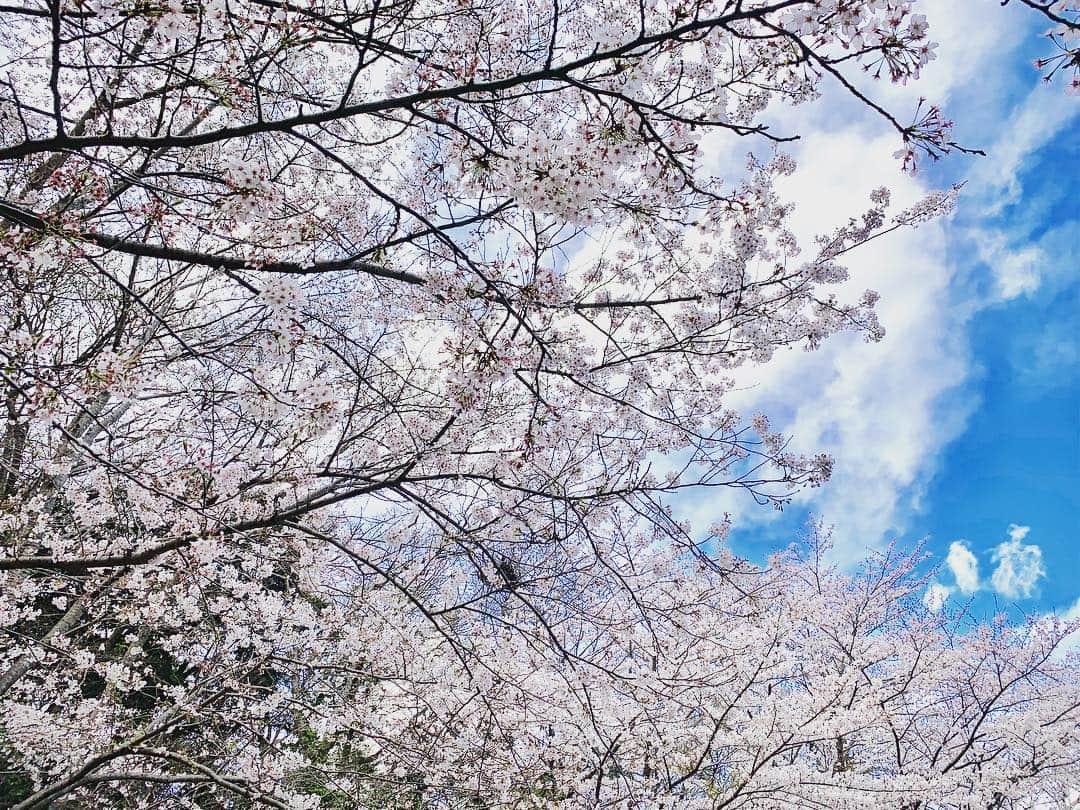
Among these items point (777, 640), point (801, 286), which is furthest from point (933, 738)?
point (801, 286)

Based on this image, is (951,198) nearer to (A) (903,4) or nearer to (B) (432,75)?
(A) (903,4)

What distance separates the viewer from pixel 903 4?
188cm

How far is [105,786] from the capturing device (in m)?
6.43

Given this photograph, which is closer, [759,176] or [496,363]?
[496,363]

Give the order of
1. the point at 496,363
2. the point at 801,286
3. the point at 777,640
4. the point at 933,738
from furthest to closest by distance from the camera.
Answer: the point at 933,738, the point at 777,640, the point at 801,286, the point at 496,363

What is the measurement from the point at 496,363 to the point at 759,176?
1559mm

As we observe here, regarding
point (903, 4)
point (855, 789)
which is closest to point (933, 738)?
point (855, 789)

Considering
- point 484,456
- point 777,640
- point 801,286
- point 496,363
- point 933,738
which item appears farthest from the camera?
point 933,738

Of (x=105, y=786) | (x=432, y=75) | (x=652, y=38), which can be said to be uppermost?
(x=432, y=75)

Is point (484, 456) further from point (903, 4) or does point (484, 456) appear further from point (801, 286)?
point (903, 4)

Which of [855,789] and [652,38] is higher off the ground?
[652,38]

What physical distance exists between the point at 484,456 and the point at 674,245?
1638mm

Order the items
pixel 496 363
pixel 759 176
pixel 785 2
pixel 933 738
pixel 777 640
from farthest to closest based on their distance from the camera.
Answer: pixel 933 738, pixel 777 640, pixel 759 176, pixel 496 363, pixel 785 2

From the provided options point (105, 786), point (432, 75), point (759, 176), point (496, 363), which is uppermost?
point (432, 75)
